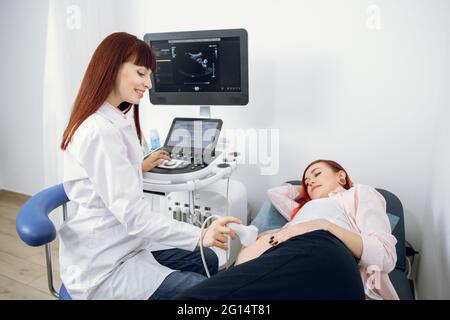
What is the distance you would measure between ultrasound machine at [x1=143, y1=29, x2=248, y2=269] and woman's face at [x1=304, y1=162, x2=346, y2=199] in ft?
1.14

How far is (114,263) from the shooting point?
98 cm

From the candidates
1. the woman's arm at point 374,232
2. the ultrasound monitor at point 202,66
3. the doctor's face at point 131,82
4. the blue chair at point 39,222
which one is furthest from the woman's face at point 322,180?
the blue chair at point 39,222

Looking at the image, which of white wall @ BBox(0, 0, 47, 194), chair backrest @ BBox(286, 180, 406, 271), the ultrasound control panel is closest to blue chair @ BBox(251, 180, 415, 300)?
chair backrest @ BBox(286, 180, 406, 271)

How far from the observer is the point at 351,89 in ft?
5.41

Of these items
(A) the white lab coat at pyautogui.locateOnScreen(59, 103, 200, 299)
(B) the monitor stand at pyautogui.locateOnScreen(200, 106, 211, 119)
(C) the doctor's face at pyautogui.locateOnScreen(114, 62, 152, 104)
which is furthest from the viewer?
(B) the monitor stand at pyautogui.locateOnScreen(200, 106, 211, 119)

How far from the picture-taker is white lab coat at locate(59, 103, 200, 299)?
0.92 meters

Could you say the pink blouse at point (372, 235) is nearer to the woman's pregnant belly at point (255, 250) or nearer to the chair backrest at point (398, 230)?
the chair backrest at point (398, 230)

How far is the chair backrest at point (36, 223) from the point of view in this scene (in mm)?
788

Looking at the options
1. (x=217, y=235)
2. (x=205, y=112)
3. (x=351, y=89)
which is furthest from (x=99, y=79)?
(x=351, y=89)

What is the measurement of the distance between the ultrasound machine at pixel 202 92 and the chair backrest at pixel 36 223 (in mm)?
439

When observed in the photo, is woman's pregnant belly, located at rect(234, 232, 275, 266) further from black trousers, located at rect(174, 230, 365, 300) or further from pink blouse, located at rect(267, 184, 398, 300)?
pink blouse, located at rect(267, 184, 398, 300)
